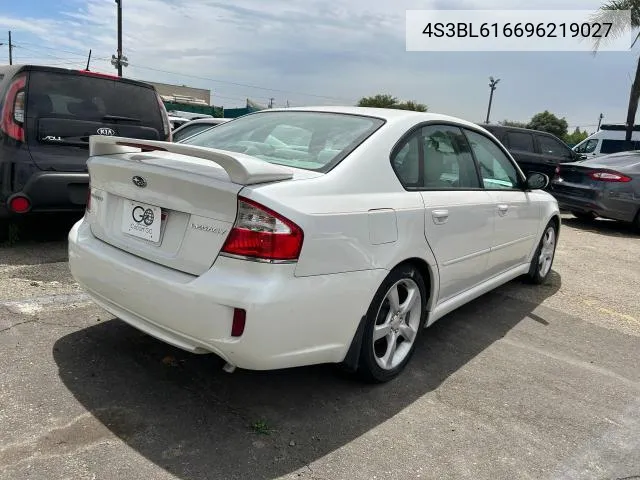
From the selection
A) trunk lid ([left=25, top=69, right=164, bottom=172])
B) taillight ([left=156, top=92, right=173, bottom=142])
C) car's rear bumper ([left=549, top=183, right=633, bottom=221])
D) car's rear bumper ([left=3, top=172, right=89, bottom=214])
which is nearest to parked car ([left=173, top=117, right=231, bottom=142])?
taillight ([left=156, top=92, right=173, bottom=142])

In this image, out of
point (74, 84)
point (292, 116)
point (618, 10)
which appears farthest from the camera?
point (618, 10)

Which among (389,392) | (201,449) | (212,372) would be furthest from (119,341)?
(389,392)

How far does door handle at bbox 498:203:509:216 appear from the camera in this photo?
399 cm

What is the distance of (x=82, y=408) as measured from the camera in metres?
2.59

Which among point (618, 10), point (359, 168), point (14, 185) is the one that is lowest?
point (14, 185)

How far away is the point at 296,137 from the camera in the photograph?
3.21 meters

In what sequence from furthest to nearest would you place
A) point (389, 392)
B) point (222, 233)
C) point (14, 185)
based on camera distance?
point (14, 185) → point (389, 392) → point (222, 233)

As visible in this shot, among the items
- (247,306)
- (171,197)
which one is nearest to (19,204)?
(171,197)

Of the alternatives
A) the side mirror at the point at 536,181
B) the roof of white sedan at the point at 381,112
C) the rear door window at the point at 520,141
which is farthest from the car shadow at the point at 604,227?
the roof of white sedan at the point at 381,112

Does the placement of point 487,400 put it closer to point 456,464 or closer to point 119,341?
point 456,464

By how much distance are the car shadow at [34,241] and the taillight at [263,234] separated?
3.17 m

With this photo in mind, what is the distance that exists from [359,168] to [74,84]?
11.7 ft

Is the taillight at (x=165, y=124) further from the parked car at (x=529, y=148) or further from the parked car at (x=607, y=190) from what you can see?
the parked car at (x=529, y=148)

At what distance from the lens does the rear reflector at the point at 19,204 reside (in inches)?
181
